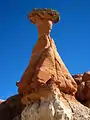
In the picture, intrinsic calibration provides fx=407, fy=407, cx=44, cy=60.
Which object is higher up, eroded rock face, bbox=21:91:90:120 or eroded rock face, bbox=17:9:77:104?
eroded rock face, bbox=17:9:77:104

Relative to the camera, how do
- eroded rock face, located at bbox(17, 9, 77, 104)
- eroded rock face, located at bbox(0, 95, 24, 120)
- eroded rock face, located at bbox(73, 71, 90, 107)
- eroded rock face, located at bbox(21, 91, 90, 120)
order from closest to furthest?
1. eroded rock face, located at bbox(21, 91, 90, 120)
2. eroded rock face, located at bbox(17, 9, 77, 104)
3. eroded rock face, located at bbox(73, 71, 90, 107)
4. eroded rock face, located at bbox(0, 95, 24, 120)

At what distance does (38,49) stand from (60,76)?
3073 mm

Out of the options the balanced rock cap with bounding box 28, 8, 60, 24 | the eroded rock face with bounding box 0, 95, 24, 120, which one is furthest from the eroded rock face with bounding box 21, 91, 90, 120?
the balanced rock cap with bounding box 28, 8, 60, 24

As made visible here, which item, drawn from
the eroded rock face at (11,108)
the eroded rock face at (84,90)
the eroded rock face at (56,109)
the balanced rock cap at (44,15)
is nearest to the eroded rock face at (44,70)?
the balanced rock cap at (44,15)

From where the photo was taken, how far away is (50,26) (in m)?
27.4

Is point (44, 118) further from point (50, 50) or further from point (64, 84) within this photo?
point (50, 50)

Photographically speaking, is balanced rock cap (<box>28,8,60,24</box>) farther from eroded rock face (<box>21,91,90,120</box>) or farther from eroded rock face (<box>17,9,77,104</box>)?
eroded rock face (<box>21,91,90,120</box>)

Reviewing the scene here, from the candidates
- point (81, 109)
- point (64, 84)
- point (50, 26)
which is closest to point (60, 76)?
point (64, 84)

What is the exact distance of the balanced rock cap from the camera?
2723 centimetres

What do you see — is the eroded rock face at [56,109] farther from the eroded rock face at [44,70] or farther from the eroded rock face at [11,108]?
the eroded rock face at [11,108]

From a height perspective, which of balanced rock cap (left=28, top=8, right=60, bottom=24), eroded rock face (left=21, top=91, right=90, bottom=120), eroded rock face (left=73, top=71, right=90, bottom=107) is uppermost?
balanced rock cap (left=28, top=8, right=60, bottom=24)

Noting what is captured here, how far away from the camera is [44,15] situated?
27.3 metres

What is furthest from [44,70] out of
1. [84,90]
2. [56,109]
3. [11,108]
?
[11,108]

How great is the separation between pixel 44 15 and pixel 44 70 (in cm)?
502
